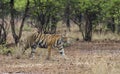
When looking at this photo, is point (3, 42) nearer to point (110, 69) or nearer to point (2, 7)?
point (2, 7)

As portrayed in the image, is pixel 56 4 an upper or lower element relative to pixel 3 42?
upper

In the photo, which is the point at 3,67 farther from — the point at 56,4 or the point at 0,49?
the point at 56,4

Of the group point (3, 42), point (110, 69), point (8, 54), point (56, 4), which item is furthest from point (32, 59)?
point (56, 4)

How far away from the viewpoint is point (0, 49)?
24.0 meters

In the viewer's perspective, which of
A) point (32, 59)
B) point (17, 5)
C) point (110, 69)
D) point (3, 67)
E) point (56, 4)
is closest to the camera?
point (110, 69)

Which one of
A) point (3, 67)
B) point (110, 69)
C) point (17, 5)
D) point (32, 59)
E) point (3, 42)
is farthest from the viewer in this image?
point (17, 5)

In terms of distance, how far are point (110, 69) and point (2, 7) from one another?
1609cm

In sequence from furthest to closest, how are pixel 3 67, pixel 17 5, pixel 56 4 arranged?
1. pixel 17 5
2. pixel 56 4
3. pixel 3 67

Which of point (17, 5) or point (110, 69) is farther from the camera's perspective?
point (17, 5)

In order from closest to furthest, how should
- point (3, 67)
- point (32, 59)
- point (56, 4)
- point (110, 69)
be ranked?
point (110, 69), point (3, 67), point (32, 59), point (56, 4)

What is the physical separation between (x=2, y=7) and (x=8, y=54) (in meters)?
7.61

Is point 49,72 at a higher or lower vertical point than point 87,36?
higher

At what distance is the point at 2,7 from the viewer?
29.7 meters

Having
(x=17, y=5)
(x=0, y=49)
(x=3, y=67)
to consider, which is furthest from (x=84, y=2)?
(x=3, y=67)
